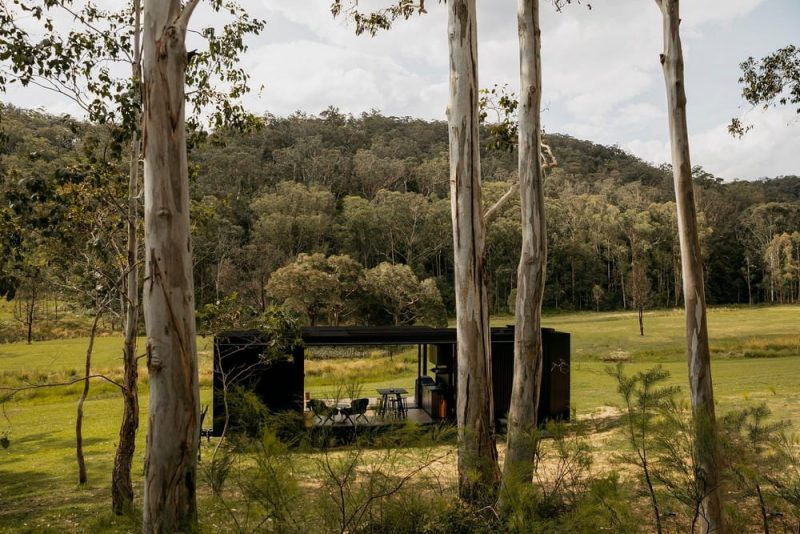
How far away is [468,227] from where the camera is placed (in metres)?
6.12

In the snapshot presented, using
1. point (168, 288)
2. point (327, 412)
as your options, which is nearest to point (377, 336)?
point (327, 412)

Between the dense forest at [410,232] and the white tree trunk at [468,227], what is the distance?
20.0 metres

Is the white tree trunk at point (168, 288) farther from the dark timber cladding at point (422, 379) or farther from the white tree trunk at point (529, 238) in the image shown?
the dark timber cladding at point (422, 379)

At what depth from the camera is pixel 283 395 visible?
10625 mm

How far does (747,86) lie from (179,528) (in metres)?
10.9

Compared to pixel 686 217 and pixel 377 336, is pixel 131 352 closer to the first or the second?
pixel 377 336

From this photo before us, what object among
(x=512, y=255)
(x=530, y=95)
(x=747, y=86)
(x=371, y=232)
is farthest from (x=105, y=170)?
(x=512, y=255)

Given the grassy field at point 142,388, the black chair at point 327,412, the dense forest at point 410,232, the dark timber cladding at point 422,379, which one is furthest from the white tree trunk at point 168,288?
the dense forest at point 410,232

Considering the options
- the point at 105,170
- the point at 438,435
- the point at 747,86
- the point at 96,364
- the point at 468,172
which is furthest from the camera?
the point at 96,364

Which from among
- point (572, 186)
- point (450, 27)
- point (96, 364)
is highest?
point (572, 186)

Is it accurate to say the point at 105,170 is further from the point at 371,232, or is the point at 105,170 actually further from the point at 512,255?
the point at 512,255

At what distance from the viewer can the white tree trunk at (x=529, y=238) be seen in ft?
19.3

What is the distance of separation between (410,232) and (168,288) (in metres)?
36.4

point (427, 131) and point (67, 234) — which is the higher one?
point (427, 131)
